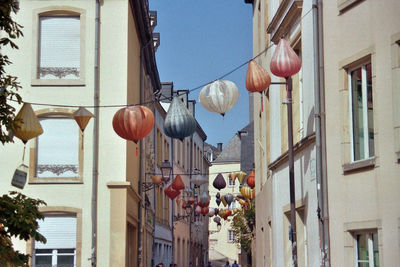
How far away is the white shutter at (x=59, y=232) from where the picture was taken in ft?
73.0

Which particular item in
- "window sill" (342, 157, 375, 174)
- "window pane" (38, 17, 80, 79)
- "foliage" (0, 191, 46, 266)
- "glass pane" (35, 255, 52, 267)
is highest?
"window pane" (38, 17, 80, 79)

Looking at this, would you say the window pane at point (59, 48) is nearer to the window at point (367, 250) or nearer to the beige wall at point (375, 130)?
the beige wall at point (375, 130)

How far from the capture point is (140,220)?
27609 mm

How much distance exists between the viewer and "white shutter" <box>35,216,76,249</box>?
22.3m

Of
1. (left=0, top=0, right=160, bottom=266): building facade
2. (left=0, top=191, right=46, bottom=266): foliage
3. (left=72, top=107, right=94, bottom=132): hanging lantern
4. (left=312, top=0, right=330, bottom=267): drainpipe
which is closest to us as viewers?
(left=0, top=191, right=46, bottom=266): foliage

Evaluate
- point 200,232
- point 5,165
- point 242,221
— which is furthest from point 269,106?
point 200,232

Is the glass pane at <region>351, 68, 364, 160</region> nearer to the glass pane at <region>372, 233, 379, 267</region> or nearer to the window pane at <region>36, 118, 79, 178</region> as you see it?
the glass pane at <region>372, 233, 379, 267</region>

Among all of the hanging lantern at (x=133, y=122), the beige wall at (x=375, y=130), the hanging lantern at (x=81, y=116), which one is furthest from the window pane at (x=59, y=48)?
the beige wall at (x=375, y=130)

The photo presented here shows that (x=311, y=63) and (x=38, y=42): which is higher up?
(x=38, y=42)

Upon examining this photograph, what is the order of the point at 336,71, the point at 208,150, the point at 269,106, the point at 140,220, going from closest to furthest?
the point at 336,71 → the point at 269,106 → the point at 140,220 → the point at 208,150

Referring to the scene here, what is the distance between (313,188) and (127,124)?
4.38 meters

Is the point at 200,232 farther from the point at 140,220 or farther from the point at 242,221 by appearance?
the point at 140,220

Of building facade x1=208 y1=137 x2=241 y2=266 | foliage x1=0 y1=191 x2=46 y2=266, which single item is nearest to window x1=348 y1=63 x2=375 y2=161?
foliage x1=0 y1=191 x2=46 y2=266

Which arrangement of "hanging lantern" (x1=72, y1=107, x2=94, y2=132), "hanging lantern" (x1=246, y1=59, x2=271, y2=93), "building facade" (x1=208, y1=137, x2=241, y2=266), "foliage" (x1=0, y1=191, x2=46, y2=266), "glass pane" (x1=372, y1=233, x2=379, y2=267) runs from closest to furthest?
"foliage" (x1=0, y1=191, x2=46, y2=266), "glass pane" (x1=372, y1=233, x2=379, y2=267), "hanging lantern" (x1=246, y1=59, x2=271, y2=93), "hanging lantern" (x1=72, y1=107, x2=94, y2=132), "building facade" (x1=208, y1=137, x2=241, y2=266)
